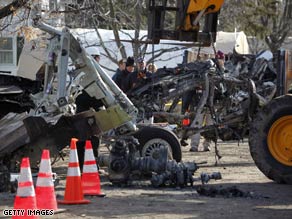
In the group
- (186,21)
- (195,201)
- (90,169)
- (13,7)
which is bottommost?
(195,201)

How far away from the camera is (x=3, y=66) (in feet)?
101

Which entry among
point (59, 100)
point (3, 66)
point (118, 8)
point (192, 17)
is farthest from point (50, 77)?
point (3, 66)

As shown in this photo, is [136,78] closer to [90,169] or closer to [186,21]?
[186,21]

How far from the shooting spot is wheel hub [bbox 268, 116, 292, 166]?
12.4 metres

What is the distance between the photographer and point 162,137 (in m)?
13.9

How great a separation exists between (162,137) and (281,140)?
222 centimetres

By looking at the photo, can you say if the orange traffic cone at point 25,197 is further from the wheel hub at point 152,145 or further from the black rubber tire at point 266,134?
the wheel hub at point 152,145

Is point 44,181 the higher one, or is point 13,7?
point 13,7

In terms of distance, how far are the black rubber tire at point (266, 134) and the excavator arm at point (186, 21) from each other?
4.83ft

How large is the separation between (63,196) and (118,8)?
16.0 metres

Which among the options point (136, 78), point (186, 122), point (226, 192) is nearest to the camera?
point (226, 192)

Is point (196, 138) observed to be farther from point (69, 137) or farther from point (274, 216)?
point (274, 216)

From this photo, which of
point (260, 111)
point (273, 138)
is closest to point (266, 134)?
point (273, 138)

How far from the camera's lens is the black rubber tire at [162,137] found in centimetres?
1380
